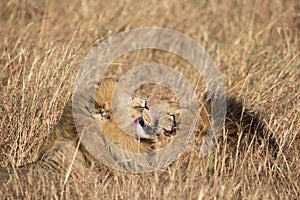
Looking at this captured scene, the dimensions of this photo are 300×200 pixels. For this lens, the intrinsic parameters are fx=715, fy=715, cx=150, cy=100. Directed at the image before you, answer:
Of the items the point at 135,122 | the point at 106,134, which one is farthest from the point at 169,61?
the point at 106,134

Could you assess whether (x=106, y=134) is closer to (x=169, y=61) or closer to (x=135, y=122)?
(x=135, y=122)

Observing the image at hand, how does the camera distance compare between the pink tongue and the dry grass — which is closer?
the dry grass

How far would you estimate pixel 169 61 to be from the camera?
5379 millimetres

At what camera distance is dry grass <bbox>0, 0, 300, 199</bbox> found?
3105 mm

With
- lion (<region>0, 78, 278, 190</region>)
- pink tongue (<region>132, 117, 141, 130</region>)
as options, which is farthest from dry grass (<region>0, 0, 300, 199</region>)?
pink tongue (<region>132, 117, 141, 130</region>)

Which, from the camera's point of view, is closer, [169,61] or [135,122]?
[135,122]

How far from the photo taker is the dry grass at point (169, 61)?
10.2ft

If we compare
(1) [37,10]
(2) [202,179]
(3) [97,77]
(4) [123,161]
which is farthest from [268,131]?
(1) [37,10]

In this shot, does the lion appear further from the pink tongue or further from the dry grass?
the dry grass

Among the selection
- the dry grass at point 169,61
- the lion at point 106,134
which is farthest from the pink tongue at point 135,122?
the dry grass at point 169,61

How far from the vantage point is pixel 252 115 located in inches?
147

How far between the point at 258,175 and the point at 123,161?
624 mm

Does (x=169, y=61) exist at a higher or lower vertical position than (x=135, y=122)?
higher

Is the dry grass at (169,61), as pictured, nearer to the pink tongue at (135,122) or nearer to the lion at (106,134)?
the lion at (106,134)
